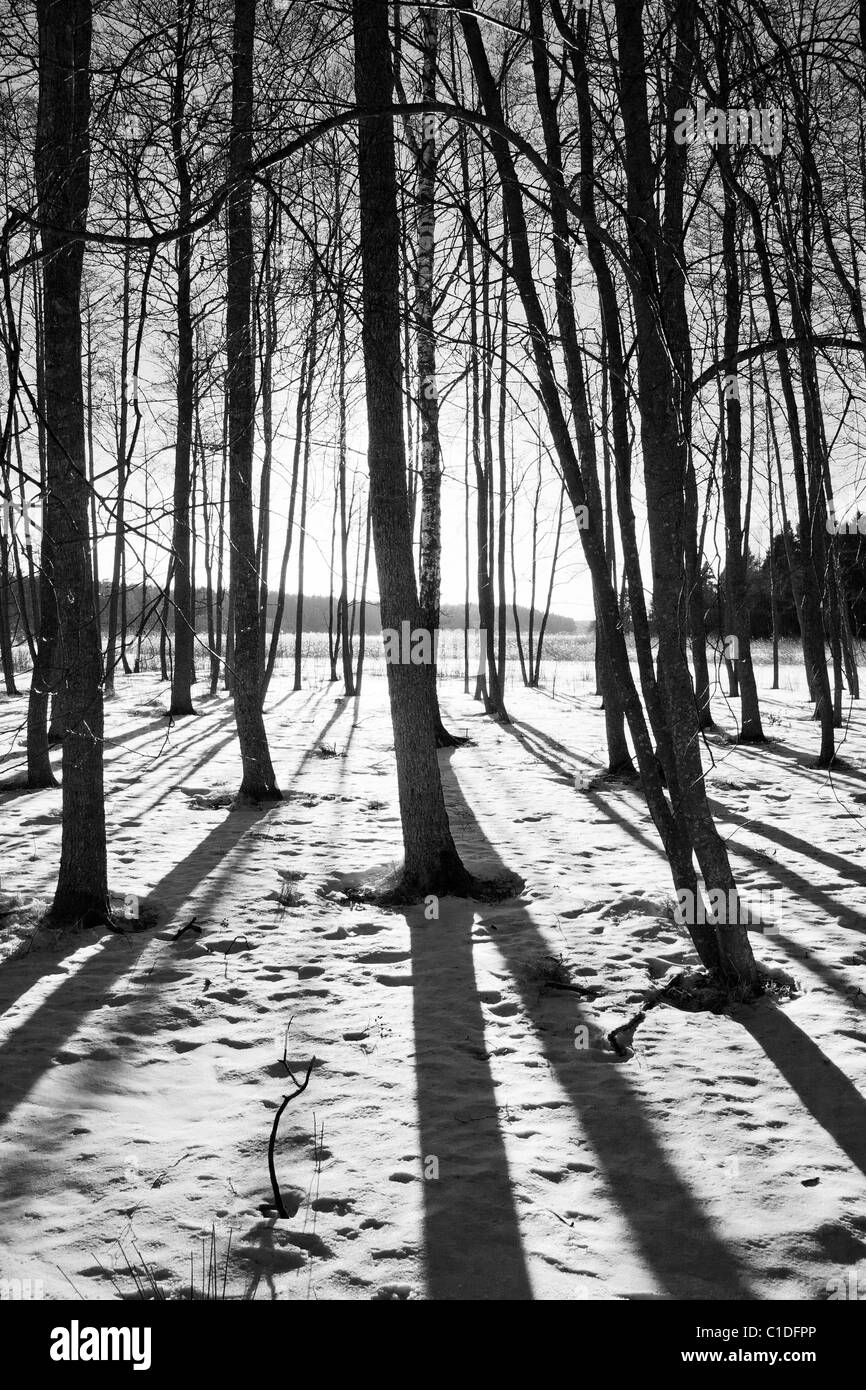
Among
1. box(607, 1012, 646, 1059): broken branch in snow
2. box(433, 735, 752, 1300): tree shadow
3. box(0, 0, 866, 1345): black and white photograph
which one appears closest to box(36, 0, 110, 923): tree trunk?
box(0, 0, 866, 1345): black and white photograph

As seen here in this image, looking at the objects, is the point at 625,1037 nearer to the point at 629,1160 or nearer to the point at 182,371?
the point at 629,1160

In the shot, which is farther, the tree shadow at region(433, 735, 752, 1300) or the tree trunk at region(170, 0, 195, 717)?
the tree trunk at region(170, 0, 195, 717)

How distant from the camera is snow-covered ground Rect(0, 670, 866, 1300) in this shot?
241cm

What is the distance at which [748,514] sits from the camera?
628 inches

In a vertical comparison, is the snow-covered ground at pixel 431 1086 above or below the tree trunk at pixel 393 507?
below

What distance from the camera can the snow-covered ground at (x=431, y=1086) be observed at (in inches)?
95.0

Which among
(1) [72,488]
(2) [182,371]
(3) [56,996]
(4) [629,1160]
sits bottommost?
(4) [629,1160]

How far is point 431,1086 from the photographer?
3.33m

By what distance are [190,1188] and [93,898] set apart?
270cm

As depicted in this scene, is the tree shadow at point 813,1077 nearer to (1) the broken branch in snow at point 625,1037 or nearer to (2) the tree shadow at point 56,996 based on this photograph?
(1) the broken branch in snow at point 625,1037

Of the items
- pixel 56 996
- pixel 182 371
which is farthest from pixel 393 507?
pixel 56 996

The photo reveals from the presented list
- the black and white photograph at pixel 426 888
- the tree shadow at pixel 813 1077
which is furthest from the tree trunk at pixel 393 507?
the tree shadow at pixel 813 1077

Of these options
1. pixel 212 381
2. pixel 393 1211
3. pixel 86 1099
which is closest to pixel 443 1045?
pixel 393 1211

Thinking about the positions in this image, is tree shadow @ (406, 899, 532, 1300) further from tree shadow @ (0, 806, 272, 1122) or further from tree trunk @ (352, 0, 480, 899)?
tree shadow @ (0, 806, 272, 1122)
